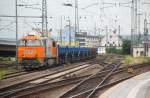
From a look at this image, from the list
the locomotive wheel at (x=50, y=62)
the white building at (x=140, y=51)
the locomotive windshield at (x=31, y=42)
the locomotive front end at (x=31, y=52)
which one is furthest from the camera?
the white building at (x=140, y=51)

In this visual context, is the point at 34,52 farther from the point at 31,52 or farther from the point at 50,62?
the point at 50,62

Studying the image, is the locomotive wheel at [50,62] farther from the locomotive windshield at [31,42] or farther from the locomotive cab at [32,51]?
the locomotive windshield at [31,42]

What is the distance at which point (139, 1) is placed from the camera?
4716 cm

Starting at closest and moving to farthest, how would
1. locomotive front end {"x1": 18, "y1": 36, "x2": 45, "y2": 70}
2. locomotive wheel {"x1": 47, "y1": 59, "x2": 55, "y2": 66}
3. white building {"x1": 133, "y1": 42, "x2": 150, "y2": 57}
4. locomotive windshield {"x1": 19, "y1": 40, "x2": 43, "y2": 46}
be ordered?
1. locomotive front end {"x1": 18, "y1": 36, "x2": 45, "y2": 70}
2. locomotive windshield {"x1": 19, "y1": 40, "x2": 43, "y2": 46}
3. locomotive wheel {"x1": 47, "y1": 59, "x2": 55, "y2": 66}
4. white building {"x1": 133, "y1": 42, "x2": 150, "y2": 57}

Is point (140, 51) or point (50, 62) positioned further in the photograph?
point (140, 51)

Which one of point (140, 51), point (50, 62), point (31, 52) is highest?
point (31, 52)

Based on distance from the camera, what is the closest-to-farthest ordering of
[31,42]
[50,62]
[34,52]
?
[34,52] < [31,42] < [50,62]

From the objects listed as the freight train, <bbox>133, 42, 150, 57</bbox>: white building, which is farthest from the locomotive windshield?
<bbox>133, 42, 150, 57</bbox>: white building

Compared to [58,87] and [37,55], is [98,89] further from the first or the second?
[37,55]

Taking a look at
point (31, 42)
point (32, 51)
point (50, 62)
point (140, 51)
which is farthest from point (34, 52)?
point (140, 51)

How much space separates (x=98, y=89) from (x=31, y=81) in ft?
16.3

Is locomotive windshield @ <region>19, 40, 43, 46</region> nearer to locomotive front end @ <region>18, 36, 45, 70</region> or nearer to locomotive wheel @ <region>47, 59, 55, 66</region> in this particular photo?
locomotive front end @ <region>18, 36, 45, 70</region>

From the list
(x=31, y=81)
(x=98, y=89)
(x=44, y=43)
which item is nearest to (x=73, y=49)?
(x=44, y=43)

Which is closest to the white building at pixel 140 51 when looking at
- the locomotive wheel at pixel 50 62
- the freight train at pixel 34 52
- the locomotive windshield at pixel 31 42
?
the locomotive wheel at pixel 50 62
